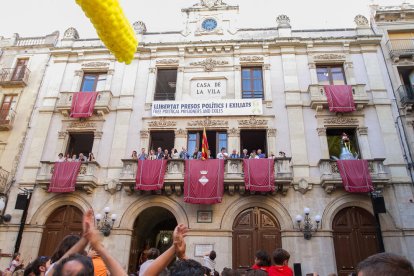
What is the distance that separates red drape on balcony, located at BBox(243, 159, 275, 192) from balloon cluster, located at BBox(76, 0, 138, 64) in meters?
12.0

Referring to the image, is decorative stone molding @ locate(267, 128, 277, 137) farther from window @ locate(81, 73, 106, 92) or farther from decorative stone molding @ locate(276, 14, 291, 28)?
window @ locate(81, 73, 106, 92)

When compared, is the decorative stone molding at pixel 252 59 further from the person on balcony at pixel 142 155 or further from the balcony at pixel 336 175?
the person on balcony at pixel 142 155

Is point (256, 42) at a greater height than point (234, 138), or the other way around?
point (256, 42)

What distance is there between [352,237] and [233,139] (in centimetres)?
814

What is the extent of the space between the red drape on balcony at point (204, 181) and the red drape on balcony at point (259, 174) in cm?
135

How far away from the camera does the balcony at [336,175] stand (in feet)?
49.9

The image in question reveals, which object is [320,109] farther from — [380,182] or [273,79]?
[380,182]

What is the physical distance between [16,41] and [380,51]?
86.5 ft

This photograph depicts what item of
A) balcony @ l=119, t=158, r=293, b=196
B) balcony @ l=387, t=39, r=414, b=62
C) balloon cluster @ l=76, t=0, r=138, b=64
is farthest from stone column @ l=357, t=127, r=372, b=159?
balloon cluster @ l=76, t=0, r=138, b=64

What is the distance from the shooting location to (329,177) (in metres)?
15.6

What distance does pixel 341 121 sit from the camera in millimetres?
17641

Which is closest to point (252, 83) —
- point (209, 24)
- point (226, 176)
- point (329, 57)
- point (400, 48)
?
point (329, 57)

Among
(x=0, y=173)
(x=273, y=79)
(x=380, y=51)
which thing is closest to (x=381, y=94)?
(x=380, y=51)

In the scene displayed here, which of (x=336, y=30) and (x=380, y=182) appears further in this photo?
(x=336, y=30)
